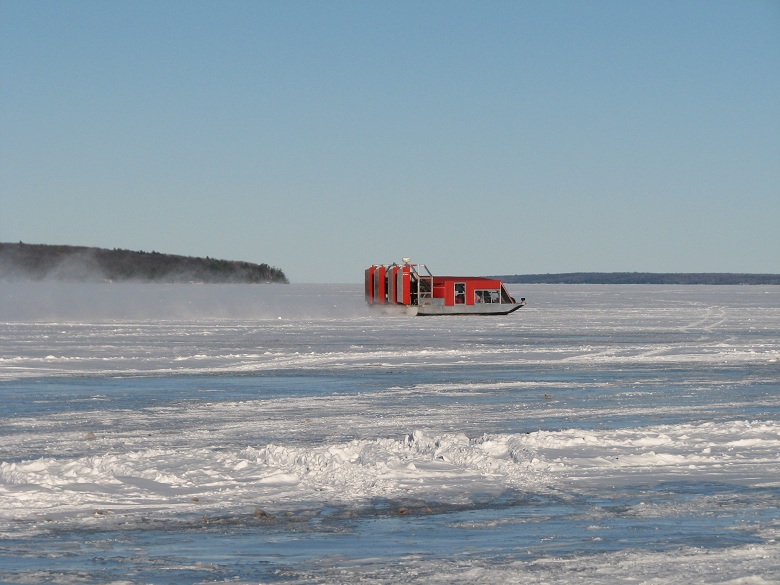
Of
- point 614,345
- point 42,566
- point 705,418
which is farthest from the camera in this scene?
point 614,345

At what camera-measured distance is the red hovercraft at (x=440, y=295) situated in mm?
52656

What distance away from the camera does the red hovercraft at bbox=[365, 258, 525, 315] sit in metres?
52.7

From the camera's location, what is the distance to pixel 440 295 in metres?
53.4

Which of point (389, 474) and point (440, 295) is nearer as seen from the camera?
point (389, 474)

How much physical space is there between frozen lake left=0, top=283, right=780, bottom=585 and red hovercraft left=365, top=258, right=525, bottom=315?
29500mm

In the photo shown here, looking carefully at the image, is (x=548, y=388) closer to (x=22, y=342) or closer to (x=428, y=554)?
(x=428, y=554)

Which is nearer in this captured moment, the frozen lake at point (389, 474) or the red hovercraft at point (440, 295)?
the frozen lake at point (389, 474)

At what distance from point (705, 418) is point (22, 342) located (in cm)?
2220

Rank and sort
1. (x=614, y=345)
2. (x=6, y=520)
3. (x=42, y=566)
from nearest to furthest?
1. (x=42, y=566)
2. (x=6, y=520)
3. (x=614, y=345)

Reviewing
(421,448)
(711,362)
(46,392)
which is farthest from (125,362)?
(421,448)

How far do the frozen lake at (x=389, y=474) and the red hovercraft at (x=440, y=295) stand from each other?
2950cm

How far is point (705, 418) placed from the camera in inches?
580

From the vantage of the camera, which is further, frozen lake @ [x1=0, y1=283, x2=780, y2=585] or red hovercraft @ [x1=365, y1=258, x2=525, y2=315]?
red hovercraft @ [x1=365, y1=258, x2=525, y2=315]

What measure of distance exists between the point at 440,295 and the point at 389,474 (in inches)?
1697
